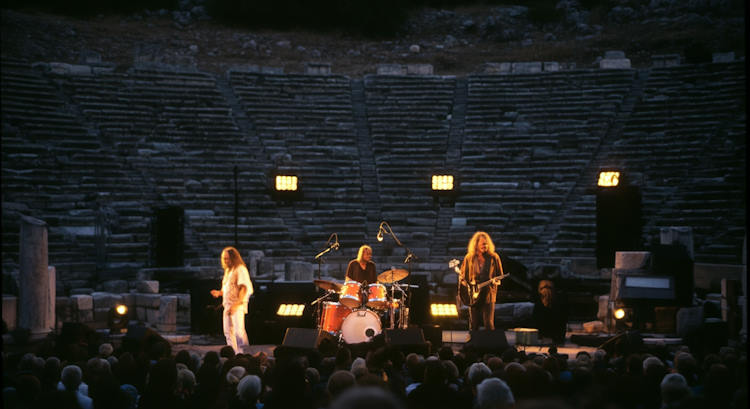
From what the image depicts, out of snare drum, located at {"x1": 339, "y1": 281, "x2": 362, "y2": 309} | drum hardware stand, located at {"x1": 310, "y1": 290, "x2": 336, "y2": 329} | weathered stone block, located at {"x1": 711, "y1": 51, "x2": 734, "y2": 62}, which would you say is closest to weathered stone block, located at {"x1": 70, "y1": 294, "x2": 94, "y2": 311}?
drum hardware stand, located at {"x1": 310, "y1": 290, "x2": 336, "y2": 329}

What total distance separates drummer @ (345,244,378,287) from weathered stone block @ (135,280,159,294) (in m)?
5.01

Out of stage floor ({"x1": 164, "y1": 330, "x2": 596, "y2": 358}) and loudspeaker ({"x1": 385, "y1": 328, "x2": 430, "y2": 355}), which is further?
stage floor ({"x1": 164, "y1": 330, "x2": 596, "y2": 358})

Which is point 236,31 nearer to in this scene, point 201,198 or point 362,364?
point 201,198

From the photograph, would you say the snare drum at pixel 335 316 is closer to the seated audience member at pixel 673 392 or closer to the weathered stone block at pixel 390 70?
the seated audience member at pixel 673 392

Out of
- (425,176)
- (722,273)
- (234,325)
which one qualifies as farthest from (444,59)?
(234,325)

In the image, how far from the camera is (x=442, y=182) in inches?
797

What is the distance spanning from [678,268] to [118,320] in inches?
391

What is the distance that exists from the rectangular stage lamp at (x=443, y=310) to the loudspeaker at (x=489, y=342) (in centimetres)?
415

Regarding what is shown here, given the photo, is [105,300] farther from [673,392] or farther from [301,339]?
[673,392]

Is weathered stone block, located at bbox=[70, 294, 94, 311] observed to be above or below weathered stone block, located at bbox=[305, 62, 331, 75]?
below

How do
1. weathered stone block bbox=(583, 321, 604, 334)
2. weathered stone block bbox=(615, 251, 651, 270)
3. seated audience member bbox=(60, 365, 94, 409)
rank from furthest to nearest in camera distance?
weathered stone block bbox=(583, 321, 604, 334) < weathered stone block bbox=(615, 251, 651, 270) < seated audience member bbox=(60, 365, 94, 409)

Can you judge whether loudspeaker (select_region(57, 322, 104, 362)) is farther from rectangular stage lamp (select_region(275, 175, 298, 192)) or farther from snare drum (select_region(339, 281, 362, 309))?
rectangular stage lamp (select_region(275, 175, 298, 192))

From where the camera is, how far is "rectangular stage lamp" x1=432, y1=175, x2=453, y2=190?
20219mm

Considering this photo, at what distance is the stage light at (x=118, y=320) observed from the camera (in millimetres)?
12297
